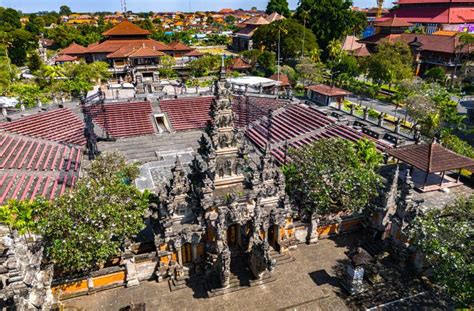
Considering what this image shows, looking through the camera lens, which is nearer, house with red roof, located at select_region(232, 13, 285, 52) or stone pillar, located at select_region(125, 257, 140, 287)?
stone pillar, located at select_region(125, 257, 140, 287)

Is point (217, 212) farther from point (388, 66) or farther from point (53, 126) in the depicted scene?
point (388, 66)

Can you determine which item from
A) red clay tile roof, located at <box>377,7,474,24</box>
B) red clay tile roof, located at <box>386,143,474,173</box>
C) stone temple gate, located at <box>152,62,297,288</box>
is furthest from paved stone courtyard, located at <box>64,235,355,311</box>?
red clay tile roof, located at <box>377,7,474,24</box>

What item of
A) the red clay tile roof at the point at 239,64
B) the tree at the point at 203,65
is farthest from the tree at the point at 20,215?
the red clay tile roof at the point at 239,64

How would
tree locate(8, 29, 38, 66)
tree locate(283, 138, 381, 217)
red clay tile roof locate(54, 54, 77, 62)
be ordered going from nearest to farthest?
tree locate(283, 138, 381, 217), red clay tile roof locate(54, 54, 77, 62), tree locate(8, 29, 38, 66)

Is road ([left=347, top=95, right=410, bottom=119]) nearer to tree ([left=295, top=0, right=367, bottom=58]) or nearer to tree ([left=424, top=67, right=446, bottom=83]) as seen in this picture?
tree ([left=424, top=67, right=446, bottom=83])

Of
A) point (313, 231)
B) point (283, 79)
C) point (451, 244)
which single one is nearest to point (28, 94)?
point (283, 79)

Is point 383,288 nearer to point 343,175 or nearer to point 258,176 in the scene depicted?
point 343,175
